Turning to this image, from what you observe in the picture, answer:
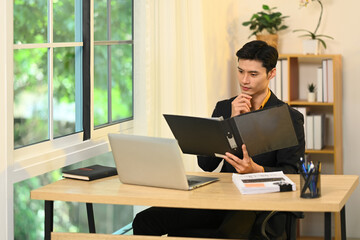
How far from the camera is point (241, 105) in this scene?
3.34 metres

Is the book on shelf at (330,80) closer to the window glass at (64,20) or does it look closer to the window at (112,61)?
the window at (112,61)

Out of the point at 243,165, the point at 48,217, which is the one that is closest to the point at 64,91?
the point at 48,217

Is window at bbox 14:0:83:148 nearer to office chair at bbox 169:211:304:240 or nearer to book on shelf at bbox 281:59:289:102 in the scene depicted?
office chair at bbox 169:211:304:240

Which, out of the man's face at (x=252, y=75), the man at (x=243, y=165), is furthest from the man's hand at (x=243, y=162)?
the man's face at (x=252, y=75)

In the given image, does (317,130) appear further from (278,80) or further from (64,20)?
(64,20)

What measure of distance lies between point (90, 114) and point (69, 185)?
776 mm

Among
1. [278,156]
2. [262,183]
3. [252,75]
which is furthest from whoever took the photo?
[252,75]

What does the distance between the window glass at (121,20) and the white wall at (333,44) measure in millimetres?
936

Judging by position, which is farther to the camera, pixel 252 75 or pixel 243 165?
pixel 252 75

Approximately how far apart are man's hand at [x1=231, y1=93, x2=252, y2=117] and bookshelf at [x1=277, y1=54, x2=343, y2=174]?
1620 mm

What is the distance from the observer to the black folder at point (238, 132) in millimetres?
2818

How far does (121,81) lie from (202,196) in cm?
158

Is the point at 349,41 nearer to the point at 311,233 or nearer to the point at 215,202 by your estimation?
the point at 311,233

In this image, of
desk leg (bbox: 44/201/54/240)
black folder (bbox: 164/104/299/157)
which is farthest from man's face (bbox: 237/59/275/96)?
desk leg (bbox: 44/201/54/240)
